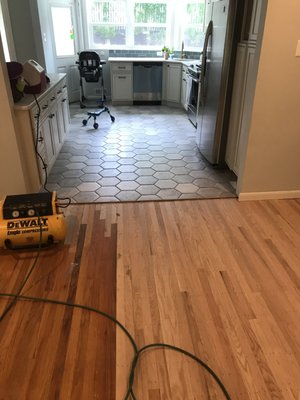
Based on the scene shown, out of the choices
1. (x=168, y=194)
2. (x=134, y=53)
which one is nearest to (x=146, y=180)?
(x=168, y=194)

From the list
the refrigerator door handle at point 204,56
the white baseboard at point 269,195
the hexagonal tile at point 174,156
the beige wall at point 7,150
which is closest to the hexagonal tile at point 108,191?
the beige wall at point 7,150

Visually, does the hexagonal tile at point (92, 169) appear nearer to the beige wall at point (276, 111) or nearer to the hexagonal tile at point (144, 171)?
the hexagonal tile at point (144, 171)

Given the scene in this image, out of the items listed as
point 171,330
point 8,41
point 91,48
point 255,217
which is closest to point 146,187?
point 255,217

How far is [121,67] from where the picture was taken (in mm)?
5758

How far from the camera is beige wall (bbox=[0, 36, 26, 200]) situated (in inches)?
89.5

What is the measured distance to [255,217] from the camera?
2605 mm

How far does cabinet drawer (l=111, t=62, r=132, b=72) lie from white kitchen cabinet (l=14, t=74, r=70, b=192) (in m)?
2.41

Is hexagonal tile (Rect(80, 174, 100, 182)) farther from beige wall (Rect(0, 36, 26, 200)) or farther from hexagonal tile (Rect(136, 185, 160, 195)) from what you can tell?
beige wall (Rect(0, 36, 26, 200))

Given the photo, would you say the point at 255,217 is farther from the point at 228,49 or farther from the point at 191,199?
the point at 228,49

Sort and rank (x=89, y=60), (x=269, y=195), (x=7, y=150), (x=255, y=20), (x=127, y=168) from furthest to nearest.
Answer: (x=89, y=60), (x=127, y=168), (x=269, y=195), (x=255, y=20), (x=7, y=150)

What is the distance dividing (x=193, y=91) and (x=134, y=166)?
1855 millimetres

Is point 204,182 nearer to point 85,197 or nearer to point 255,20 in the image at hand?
point 85,197

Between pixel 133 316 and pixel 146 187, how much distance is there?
1526 mm

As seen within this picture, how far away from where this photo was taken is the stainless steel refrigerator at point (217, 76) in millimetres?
2822
